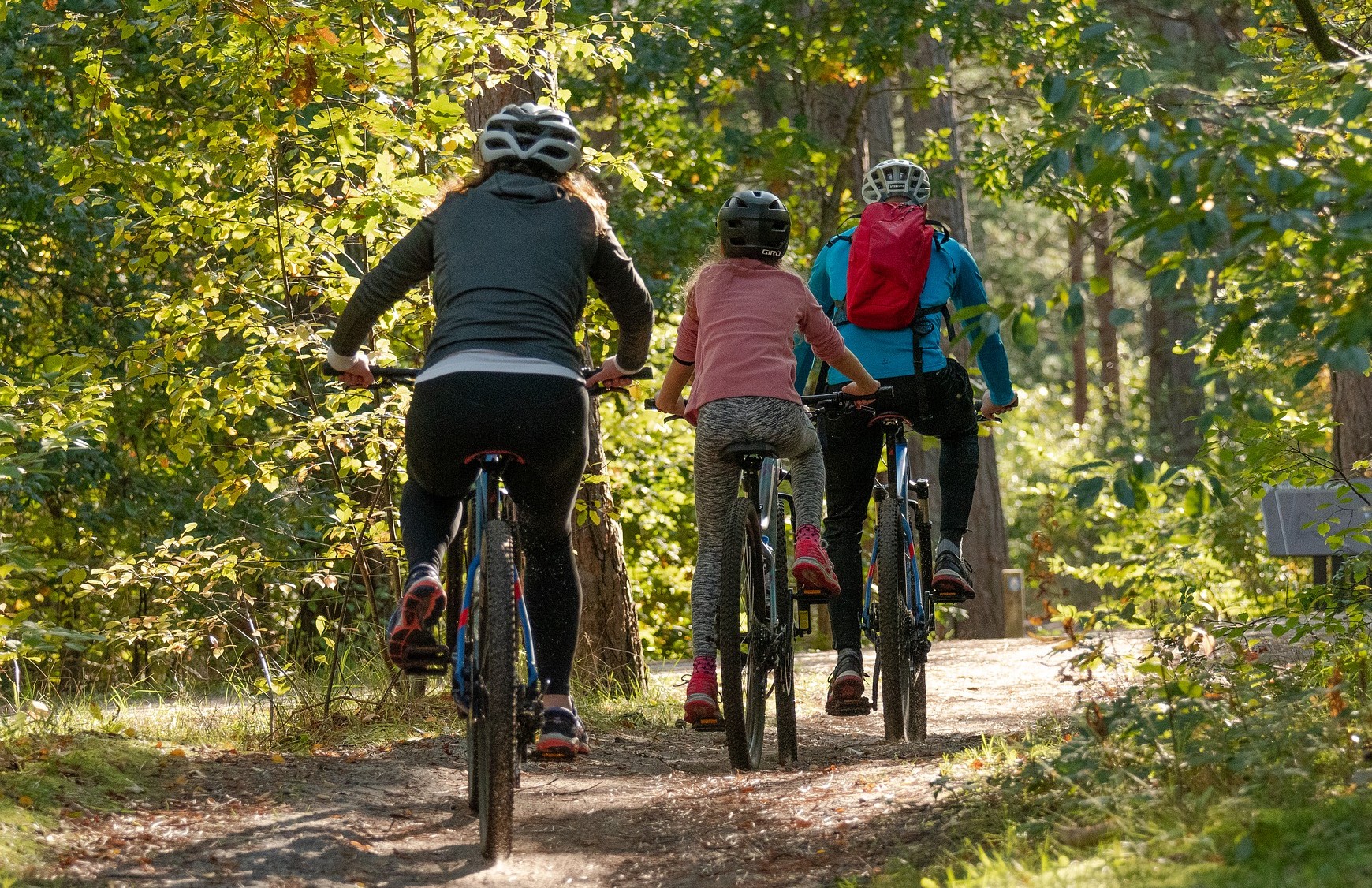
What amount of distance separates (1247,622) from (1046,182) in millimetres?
7582

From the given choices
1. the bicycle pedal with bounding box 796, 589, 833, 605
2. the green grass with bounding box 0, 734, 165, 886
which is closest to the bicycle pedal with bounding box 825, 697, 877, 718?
the bicycle pedal with bounding box 796, 589, 833, 605

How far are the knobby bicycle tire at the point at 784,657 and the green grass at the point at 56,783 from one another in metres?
2.29

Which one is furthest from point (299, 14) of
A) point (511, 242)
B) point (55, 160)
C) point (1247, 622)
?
point (1247, 622)

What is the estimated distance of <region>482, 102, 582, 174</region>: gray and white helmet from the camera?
4363mm

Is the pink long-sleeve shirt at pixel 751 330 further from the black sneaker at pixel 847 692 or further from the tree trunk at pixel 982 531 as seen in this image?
the tree trunk at pixel 982 531

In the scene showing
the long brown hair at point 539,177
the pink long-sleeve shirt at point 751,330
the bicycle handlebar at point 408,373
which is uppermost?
the long brown hair at point 539,177

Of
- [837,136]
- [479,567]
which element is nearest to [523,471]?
[479,567]

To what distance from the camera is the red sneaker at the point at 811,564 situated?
5367 millimetres

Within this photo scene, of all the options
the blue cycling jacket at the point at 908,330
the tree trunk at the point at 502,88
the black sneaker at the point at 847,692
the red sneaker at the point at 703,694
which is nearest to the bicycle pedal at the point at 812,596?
the black sneaker at the point at 847,692

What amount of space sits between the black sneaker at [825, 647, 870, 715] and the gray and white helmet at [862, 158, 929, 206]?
2.02 metres

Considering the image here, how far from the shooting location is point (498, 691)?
390 centimetres

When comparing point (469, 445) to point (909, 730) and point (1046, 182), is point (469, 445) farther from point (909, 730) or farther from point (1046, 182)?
point (1046, 182)

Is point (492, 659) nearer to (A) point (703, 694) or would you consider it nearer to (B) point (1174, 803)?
(A) point (703, 694)

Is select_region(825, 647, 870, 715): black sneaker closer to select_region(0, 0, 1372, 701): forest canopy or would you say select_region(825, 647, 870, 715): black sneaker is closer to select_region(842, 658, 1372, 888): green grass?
select_region(0, 0, 1372, 701): forest canopy
